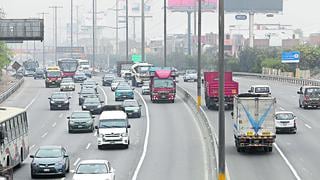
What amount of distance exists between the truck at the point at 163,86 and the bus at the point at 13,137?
118 ft

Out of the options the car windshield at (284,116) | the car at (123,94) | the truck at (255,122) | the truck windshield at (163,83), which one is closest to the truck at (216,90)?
the truck windshield at (163,83)

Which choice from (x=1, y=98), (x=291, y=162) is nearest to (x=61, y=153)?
(x=291, y=162)

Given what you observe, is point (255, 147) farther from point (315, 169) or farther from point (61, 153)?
point (61, 153)

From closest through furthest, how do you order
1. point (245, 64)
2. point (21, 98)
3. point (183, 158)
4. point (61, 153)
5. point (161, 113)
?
1. point (61, 153)
2. point (183, 158)
3. point (161, 113)
4. point (21, 98)
5. point (245, 64)

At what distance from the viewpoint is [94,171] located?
3181cm

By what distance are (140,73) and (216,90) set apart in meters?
36.8

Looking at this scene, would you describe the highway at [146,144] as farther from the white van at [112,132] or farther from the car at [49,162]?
the car at [49,162]

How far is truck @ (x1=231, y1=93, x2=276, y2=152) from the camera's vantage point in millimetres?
41906

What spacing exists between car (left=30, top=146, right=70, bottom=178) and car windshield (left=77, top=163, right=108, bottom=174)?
12.3 feet

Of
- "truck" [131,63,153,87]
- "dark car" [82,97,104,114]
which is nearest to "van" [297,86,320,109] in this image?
"dark car" [82,97,104,114]

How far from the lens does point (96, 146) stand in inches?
1914

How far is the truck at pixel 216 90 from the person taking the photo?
65.8 metres

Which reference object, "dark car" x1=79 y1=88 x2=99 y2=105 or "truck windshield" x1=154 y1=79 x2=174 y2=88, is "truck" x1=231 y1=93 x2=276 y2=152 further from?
"dark car" x1=79 y1=88 x2=99 y2=105

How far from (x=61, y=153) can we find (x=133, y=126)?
74.8 ft
